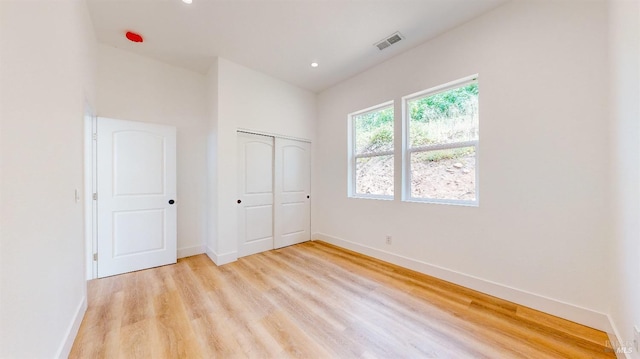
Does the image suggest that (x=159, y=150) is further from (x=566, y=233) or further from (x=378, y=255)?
(x=566, y=233)

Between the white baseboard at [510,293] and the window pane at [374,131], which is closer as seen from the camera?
the white baseboard at [510,293]

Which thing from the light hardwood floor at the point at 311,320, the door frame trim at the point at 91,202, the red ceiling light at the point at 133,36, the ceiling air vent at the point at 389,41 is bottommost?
the light hardwood floor at the point at 311,320

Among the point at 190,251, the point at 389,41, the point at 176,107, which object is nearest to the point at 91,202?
the point at 190,251

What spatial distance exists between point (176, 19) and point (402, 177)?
3207mm

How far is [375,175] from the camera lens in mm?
3607

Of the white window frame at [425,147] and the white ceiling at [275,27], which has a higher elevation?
the white ceiling at [275,27]

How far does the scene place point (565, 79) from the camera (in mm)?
1937

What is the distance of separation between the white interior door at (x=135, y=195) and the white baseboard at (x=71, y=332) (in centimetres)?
99

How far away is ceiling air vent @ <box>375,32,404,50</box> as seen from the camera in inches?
107

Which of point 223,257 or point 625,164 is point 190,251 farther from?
point 625,164

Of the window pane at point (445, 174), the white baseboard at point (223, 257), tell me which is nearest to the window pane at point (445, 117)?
the window pane at point (445, 174)

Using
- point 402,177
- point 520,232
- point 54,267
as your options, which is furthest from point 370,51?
point 54,267

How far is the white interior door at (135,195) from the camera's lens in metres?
2.83

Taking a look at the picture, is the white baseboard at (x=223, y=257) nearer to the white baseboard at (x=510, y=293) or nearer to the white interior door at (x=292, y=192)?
the white interior door at (x=292, y=192)
